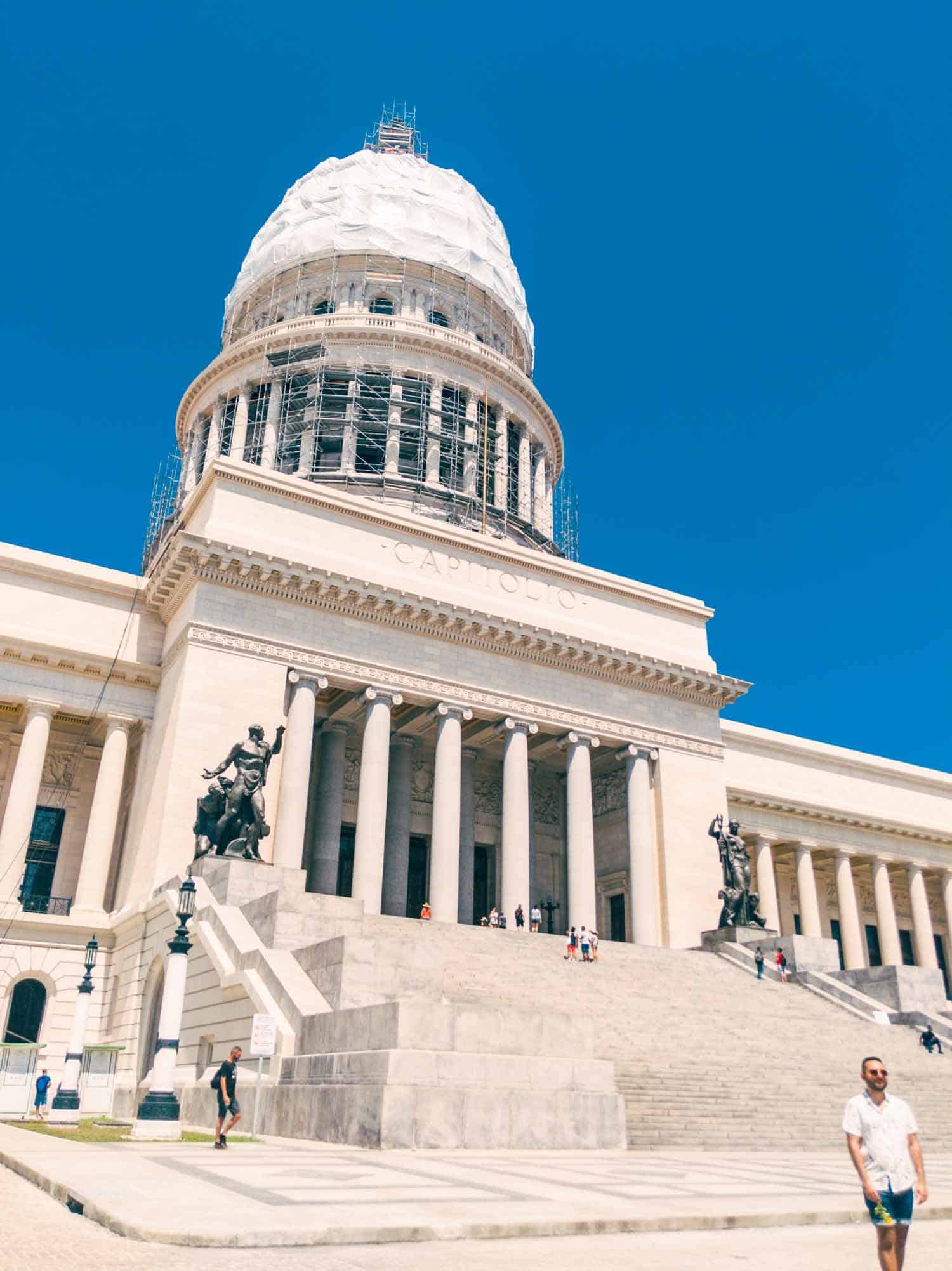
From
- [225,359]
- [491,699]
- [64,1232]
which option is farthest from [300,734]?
[225,359]

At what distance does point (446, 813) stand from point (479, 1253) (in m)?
28.2

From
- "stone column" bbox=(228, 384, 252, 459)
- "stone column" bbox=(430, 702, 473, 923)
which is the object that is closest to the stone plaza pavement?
"stone column" bbox=(430, 702, 473, 923)

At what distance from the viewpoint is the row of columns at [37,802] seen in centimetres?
3175

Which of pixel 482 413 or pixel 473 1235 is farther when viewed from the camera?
pixel 482 413

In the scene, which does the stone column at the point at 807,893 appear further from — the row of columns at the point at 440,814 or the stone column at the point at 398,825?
the stone column at the point at 398,825

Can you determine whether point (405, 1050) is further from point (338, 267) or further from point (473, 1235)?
point (338, 267)

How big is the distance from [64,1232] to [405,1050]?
312 inches

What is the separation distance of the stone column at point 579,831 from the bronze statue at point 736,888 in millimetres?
4376

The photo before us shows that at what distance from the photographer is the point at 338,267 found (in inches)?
2365

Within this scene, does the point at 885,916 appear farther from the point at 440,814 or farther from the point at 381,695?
the point at 381,695

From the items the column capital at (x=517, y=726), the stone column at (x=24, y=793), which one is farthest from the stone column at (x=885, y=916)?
the stone column at (x=24, y=793)

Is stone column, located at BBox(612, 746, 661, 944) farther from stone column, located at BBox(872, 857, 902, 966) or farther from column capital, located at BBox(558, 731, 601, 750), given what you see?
stone column, located at BBox(872, 857, 902, 966)

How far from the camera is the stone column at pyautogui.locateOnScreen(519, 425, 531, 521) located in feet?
186

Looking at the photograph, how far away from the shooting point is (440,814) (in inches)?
1379
